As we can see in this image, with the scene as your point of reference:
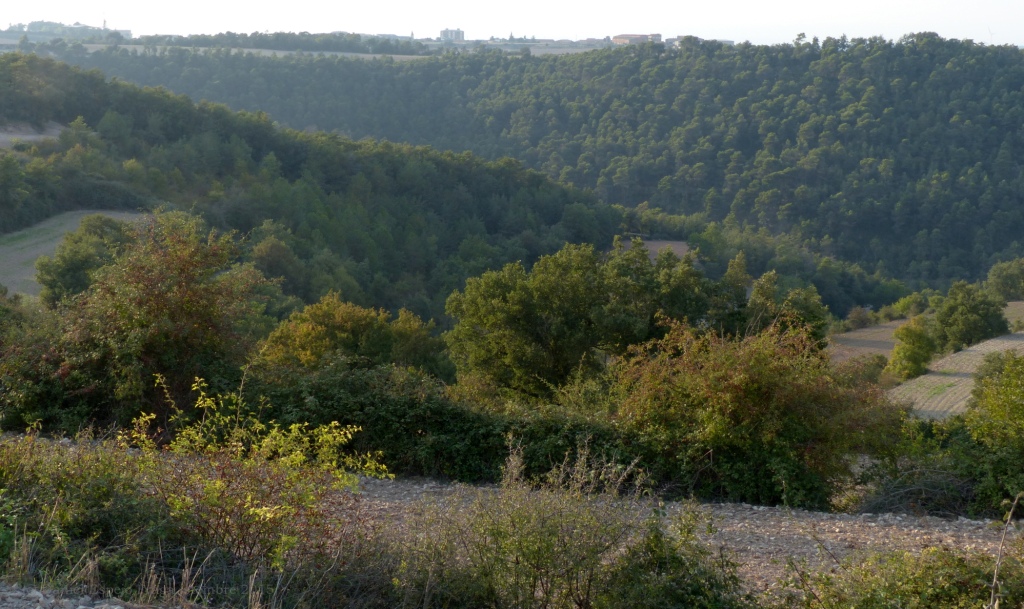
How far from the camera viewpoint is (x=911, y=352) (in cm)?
3156

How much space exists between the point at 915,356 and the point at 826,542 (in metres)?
28.6

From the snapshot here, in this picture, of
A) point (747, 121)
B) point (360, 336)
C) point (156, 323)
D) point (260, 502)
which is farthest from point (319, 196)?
point (747, 121)

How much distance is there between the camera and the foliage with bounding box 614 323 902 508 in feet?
24.9

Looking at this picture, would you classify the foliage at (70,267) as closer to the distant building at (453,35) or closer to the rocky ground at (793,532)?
the rocky ground at (793,532)

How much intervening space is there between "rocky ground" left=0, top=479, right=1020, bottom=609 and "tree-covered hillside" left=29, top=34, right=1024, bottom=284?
177 feet

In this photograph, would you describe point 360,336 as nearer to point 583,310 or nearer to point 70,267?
point 70,267

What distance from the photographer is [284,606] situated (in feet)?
12.4

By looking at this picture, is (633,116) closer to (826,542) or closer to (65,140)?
(65,140)

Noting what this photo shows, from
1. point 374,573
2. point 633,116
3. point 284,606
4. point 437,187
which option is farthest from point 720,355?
point 633,116

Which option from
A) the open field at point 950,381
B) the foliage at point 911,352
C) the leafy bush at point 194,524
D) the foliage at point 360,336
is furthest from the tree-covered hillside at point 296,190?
the leafy bush at point 194,524

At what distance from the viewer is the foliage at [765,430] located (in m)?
7.58

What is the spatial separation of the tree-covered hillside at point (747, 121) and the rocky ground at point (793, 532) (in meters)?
54.0

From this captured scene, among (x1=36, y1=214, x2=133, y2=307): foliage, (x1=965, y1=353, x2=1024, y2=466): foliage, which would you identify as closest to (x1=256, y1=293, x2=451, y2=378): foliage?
(x1=36, y1=214, x2=133, y2=307): foliage

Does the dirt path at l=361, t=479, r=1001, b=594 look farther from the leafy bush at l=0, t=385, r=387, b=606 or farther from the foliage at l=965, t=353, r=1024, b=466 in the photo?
the leafy bush at l=0, t=385, r=387, b=606
